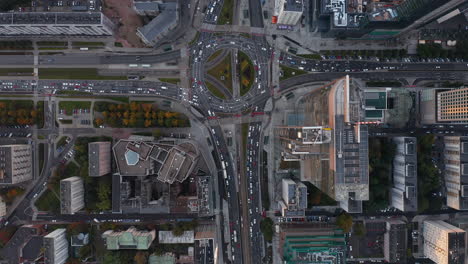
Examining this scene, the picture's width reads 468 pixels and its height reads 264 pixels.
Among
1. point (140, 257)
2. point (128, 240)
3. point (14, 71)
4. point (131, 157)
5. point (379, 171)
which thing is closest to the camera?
point (131, 157)

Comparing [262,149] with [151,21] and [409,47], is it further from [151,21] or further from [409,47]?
[409,47]

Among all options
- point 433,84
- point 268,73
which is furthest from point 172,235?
point 433,84

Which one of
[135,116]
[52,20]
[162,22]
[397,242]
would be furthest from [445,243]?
[52,20]

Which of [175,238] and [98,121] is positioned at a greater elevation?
[98,121]

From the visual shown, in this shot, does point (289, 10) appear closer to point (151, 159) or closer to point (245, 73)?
point (245, 73)

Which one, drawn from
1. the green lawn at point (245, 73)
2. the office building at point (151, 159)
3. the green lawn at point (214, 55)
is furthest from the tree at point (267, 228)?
the green lawn at point (214, 55)

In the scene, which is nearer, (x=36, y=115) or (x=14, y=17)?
(x=14, y=17)

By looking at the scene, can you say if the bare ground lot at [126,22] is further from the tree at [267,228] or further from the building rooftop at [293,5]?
the tree at [267,228]
